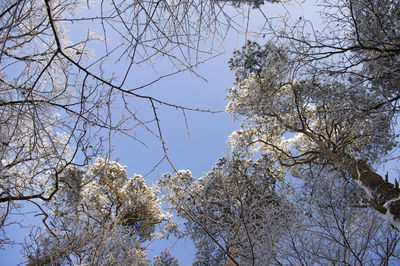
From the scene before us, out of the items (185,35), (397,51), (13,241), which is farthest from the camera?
(13,241)

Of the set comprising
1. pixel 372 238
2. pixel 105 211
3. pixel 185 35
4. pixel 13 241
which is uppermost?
pixel 105 211

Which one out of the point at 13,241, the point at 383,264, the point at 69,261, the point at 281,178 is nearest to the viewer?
the point at 13,241

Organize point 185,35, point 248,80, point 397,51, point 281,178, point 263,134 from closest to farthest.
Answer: point 185,35 → point 397,51 → point 248,80 → point 263,134 → point 281,178

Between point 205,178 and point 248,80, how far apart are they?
14.7ft

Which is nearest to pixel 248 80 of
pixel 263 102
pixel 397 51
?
pixel 263 102

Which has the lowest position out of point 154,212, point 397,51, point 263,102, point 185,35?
point 185,35

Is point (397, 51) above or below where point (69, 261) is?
below

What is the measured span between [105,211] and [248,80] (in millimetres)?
8479

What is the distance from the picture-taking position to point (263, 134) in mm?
10141

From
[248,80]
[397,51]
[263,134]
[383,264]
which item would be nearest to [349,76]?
[397,51]

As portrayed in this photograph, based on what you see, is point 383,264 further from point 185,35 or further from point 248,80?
point 248,80

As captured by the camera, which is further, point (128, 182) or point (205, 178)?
point (128, 182)

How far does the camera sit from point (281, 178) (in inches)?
428

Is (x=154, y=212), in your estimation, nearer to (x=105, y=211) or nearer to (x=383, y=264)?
(x=105, y=211)
